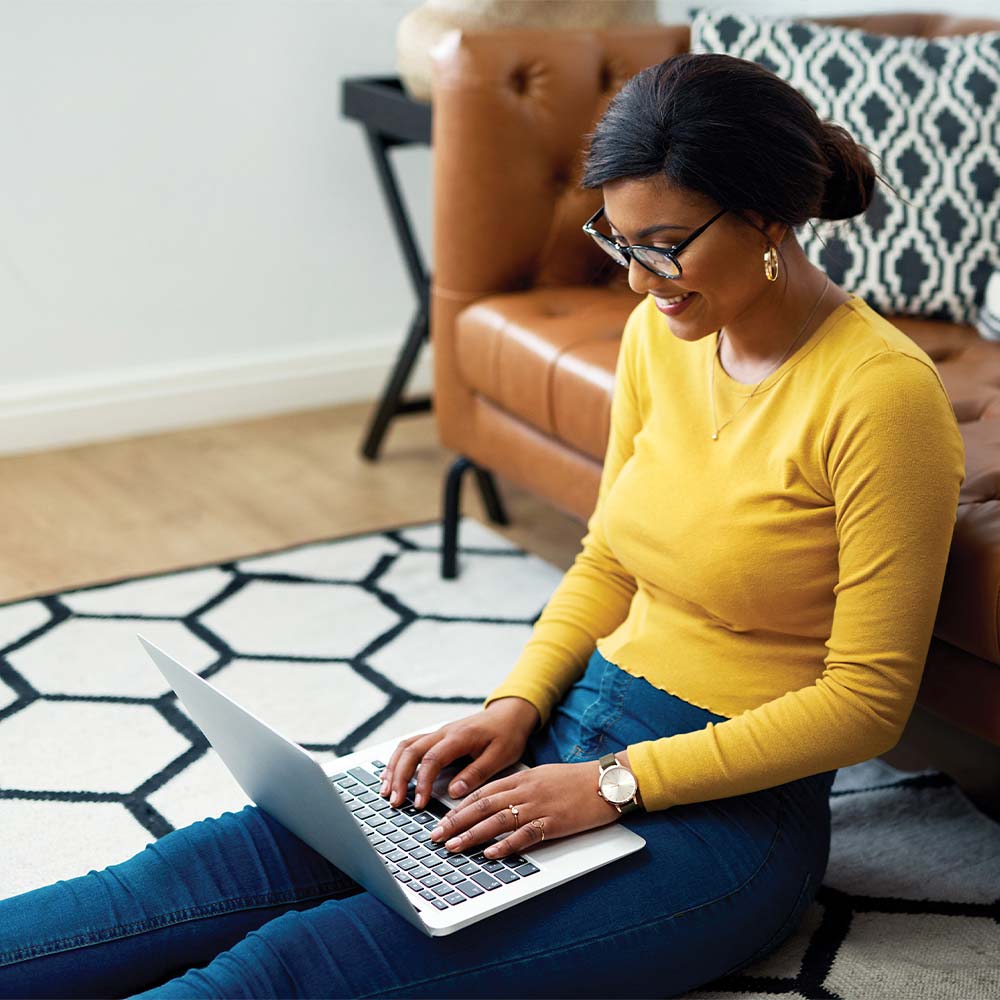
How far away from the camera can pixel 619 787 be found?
1175mm

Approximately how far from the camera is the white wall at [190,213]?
2.74m

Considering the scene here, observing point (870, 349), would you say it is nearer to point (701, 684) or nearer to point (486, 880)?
point (701, 684)

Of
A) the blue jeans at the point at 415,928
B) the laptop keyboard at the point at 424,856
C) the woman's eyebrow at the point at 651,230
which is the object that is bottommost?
the blue jeans at the point at 415,928

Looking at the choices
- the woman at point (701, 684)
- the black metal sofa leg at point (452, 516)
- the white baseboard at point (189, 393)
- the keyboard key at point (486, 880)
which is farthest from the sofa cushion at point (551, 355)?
the white baseboard at point (189, 393)

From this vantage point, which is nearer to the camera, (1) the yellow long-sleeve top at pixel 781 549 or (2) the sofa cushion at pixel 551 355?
(1) the yellow long-sleeve top at pixel 781 549

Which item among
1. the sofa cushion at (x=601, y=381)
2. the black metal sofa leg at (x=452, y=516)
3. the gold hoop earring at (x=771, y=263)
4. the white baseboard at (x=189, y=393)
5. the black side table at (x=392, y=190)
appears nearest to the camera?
the gold hoop earring at (x=771, y=263)

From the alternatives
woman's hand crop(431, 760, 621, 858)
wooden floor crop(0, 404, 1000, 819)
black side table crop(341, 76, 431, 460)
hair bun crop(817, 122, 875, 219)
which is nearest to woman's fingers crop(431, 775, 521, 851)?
woman's hand crop(431, 760, 621, 858)

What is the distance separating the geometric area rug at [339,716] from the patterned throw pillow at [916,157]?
0.70 meters

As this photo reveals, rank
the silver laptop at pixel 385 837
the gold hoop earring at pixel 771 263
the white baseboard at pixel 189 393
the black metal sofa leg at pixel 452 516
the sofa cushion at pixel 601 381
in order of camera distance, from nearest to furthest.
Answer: the silver laptop at pixel 385 837, the gold hoop earring at pixel 771 263, the sofa cushion at pixel 601 381, the black metal sofa leg at pixel 452 516, the white baseboard at pixel 189 393

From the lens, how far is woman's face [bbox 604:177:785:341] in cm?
113

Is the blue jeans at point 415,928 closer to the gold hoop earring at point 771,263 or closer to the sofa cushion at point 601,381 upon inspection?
the sofa cushion at point 601,381

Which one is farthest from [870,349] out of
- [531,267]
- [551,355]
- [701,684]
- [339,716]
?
[531,267]

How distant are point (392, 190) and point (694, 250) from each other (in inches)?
66.9

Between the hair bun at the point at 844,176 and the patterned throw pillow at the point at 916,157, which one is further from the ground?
the hair bun at the point at 844,176
